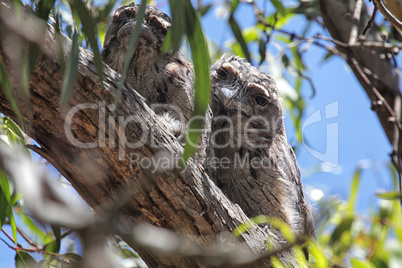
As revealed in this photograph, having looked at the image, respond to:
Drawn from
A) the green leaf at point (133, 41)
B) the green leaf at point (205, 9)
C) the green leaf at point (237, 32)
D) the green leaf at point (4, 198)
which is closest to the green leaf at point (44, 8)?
the green leaf at point (133, 41)

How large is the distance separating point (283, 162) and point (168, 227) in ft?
3.08

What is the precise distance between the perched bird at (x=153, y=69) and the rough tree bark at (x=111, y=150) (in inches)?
20.7

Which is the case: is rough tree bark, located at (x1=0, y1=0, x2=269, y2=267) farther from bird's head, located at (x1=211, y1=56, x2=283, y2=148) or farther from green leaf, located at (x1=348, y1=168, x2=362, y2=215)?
bird's head, located at (x1=211, y1=56, x2=283, y2=148)

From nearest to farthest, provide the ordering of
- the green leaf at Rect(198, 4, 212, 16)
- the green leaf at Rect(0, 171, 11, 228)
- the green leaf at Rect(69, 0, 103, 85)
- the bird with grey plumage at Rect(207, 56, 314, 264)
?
the green leaf at Rect(69, 0, 103, 85) → the green leaf at Rect(0, 171, 11, 228) → the bird with grey plumage at Rect(207, 56, 314, 264) → the green leaf at Rect(198, 4, 212, 16)

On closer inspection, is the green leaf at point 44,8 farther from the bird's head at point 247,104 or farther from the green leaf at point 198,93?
the bird's head at point 247,104

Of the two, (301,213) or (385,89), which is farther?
(301,213)

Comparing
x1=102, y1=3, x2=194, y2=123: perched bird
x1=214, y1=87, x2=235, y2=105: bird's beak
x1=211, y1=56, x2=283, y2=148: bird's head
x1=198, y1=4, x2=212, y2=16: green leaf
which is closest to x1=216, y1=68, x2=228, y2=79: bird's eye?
x1=211, y1=56, x2=283, y2=148: bird's head

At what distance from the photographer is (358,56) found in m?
2.15

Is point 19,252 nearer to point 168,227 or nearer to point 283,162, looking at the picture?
point 168,227

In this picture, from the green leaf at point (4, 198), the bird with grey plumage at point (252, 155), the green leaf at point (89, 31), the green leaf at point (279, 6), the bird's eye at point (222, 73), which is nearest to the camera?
the green leaf at point (89, 31)

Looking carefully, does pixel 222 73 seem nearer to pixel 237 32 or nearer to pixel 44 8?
pixel 237 32

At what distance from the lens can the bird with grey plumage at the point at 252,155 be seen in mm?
2104

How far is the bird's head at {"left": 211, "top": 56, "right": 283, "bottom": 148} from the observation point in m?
2.11

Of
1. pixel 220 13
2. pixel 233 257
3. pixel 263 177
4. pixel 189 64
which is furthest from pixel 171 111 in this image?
pixel 220 13
